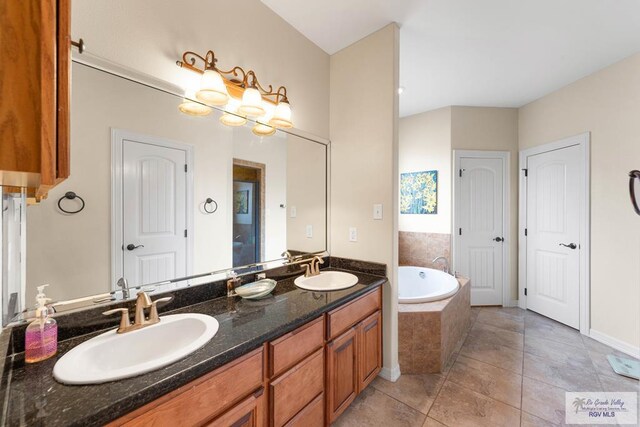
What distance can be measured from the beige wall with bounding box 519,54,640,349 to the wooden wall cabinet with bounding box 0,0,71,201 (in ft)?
12.0

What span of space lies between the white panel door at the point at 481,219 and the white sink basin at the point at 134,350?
3.28 meters

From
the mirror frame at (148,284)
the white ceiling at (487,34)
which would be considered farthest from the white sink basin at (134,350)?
the white ceiling at (487,34)

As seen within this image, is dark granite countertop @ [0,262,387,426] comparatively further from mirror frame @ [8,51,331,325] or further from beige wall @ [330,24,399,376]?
beige wall @ [330,24,399,376]

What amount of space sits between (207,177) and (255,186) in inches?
13.7

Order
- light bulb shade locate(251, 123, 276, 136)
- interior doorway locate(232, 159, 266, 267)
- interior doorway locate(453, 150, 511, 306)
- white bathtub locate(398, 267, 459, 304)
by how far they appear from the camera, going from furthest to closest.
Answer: interior doorway locate(453, 150, 511, 306) < white bathtub locate(398, 267, 459, 304) < light bulb shade locate(251, 123, 276, 136) < interior doorway locate(232, 159, 266, 267)

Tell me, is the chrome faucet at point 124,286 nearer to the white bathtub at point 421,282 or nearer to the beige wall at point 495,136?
the white bathtub at point 421,282

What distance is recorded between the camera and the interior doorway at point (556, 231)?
2.70 meters

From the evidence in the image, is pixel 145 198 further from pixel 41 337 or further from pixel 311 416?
pixel 311 416

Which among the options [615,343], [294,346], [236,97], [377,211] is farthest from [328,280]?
[615,343]

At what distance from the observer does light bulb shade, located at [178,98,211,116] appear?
132 cm

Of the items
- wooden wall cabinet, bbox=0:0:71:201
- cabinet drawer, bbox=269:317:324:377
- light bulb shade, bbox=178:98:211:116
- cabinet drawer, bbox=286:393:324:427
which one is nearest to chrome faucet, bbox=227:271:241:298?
cabinet drawer, bbox=269:317:324:377

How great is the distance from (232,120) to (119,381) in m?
1.31

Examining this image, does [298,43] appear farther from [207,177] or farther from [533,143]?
[533,143]

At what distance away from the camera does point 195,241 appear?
1387mm
